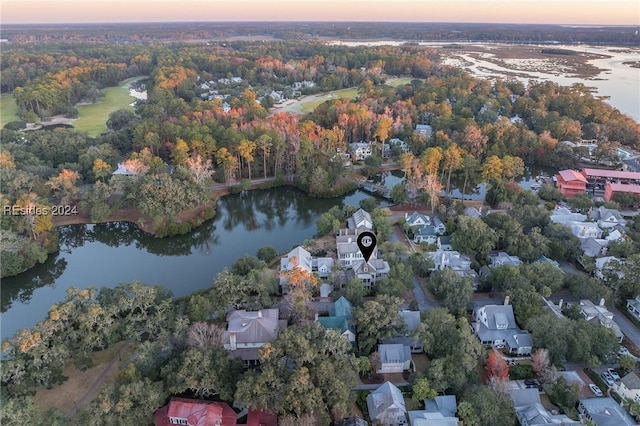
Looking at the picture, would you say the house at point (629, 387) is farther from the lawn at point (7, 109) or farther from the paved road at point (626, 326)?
the lawn at point (7, 109)

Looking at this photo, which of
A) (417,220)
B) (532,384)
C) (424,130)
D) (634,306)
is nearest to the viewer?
(532,384)

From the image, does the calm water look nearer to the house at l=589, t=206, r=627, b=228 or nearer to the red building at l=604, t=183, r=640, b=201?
the house at l=589, t=206, r=627, b=228

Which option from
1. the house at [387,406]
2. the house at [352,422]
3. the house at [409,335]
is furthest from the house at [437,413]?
the house at [409,335]

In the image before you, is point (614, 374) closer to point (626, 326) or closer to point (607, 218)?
point (626, 326)

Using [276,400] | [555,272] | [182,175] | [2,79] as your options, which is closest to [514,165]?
[555,272]

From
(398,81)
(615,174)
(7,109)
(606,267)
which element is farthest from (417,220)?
(7,109)

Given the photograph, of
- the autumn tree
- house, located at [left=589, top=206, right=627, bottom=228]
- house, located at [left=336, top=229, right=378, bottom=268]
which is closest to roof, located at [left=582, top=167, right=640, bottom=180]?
house, located at [left=589, top=206, right=627, bottom=228]
